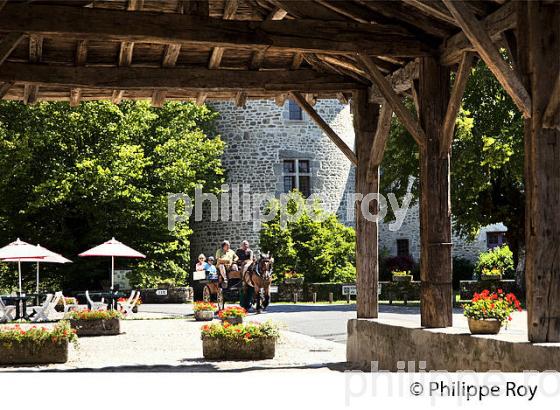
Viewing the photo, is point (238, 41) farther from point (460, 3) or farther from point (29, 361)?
point (29, 361)

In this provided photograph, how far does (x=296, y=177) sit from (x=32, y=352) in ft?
81.6

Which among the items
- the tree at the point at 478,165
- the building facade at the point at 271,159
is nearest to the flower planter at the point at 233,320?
the tree at the point at 478,165

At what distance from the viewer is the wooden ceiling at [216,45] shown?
30.3 ft

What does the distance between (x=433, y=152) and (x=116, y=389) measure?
4658mm

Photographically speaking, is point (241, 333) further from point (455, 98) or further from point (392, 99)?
point (455, 98)

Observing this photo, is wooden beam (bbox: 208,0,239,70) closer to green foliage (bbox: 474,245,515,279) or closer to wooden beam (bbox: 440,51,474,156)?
wooden beam (bbox: 440,51,474,156)

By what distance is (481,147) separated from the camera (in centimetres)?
2683

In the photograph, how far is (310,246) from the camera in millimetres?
34125

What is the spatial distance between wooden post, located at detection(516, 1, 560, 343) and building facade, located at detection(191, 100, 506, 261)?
28193 millimetres

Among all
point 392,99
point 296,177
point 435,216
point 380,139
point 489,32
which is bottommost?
point 435,216

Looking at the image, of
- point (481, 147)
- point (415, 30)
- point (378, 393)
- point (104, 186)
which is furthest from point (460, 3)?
point (104, 186)

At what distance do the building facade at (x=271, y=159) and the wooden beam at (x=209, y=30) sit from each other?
84.7 ft

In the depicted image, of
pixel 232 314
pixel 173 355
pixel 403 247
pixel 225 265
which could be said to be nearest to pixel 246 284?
pixel 225 265

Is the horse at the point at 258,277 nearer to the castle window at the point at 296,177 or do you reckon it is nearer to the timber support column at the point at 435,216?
the timber support column at the point at 435,216
